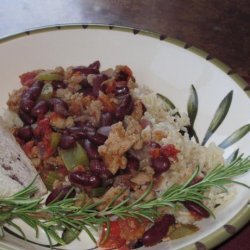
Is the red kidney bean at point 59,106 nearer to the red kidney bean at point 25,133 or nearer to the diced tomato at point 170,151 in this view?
the red kidney bean at point 25,133

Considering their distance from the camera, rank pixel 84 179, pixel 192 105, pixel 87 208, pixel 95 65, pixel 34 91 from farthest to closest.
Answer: pixel 95 65 → pixel 192 105 → pixel 34 91 → pixel 84 179 → pixel 87 208

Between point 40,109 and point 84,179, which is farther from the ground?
point 40,109

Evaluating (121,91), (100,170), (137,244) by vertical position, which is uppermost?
(121,91)

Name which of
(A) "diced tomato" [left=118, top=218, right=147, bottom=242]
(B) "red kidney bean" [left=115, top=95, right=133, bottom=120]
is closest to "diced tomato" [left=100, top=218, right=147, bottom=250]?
(A) "diced tomato" [left=118, top=218, right=147, bottom=242]

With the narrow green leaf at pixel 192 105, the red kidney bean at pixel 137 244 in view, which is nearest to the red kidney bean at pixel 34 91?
the narrow green leaf at pixel 192 105

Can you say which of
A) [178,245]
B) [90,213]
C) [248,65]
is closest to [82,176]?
[90,213]

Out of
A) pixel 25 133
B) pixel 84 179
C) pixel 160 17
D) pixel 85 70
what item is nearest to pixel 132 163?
pixel 84 179

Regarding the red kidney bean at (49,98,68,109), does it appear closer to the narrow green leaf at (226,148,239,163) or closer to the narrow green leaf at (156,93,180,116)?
the narrow green leaf at (156,93,180,116)

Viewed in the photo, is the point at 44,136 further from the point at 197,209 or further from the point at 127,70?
the point at 197,209
